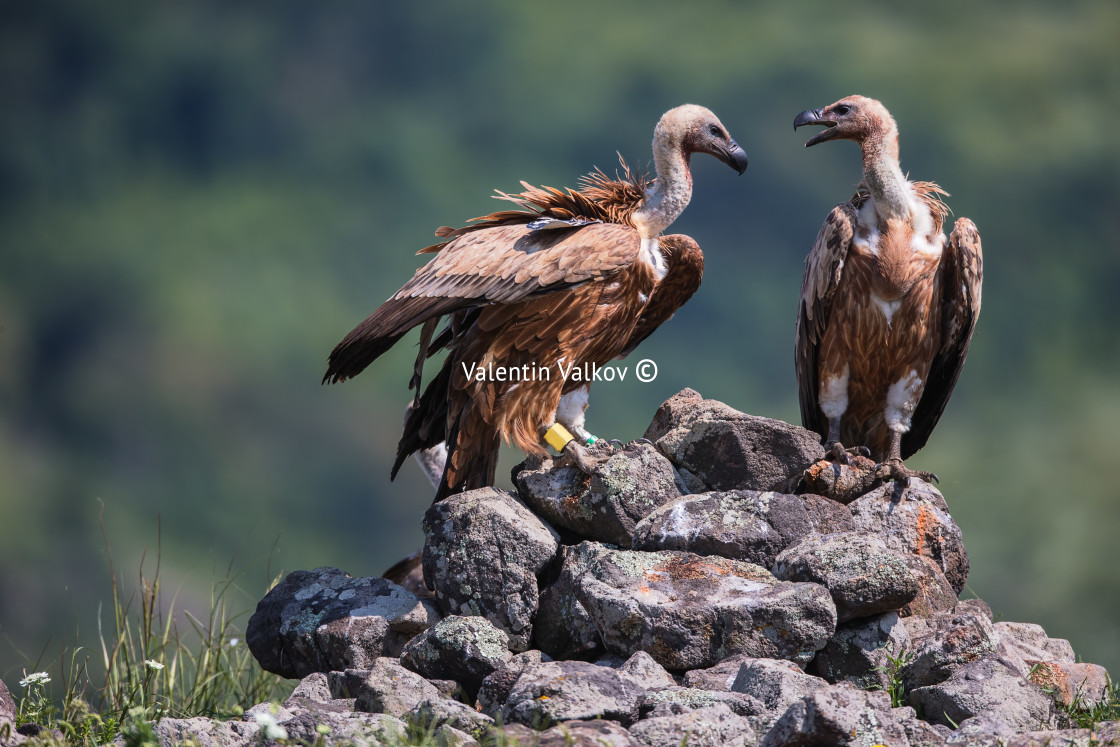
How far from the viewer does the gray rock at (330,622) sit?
4.89 metres

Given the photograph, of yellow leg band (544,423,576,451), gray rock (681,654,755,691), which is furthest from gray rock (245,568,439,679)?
gray rock (681,654,755,691)

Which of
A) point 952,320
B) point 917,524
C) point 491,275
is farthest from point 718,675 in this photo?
point 952,320

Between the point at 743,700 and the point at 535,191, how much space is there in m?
3.00

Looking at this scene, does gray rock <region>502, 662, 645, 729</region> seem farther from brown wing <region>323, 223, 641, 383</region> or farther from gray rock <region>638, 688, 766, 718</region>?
→ brown wing <region>323, 223, 641, 383</region>

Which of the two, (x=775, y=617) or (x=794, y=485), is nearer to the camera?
(x=775, y=617)

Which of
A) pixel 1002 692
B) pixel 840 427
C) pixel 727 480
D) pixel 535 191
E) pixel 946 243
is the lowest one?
pixel 1002 692

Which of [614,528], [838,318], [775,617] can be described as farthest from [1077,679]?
[838,318]

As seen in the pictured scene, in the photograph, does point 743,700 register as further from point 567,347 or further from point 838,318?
point 838,318

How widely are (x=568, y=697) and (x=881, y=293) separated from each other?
328cm

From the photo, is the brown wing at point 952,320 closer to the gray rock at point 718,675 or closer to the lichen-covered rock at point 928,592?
the lichen-covered rock at point 928,592

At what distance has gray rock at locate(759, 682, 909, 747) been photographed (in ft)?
10.7

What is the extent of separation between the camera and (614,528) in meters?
5.10

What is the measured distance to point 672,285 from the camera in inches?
239

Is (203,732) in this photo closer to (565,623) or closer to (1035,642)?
(565,623)
